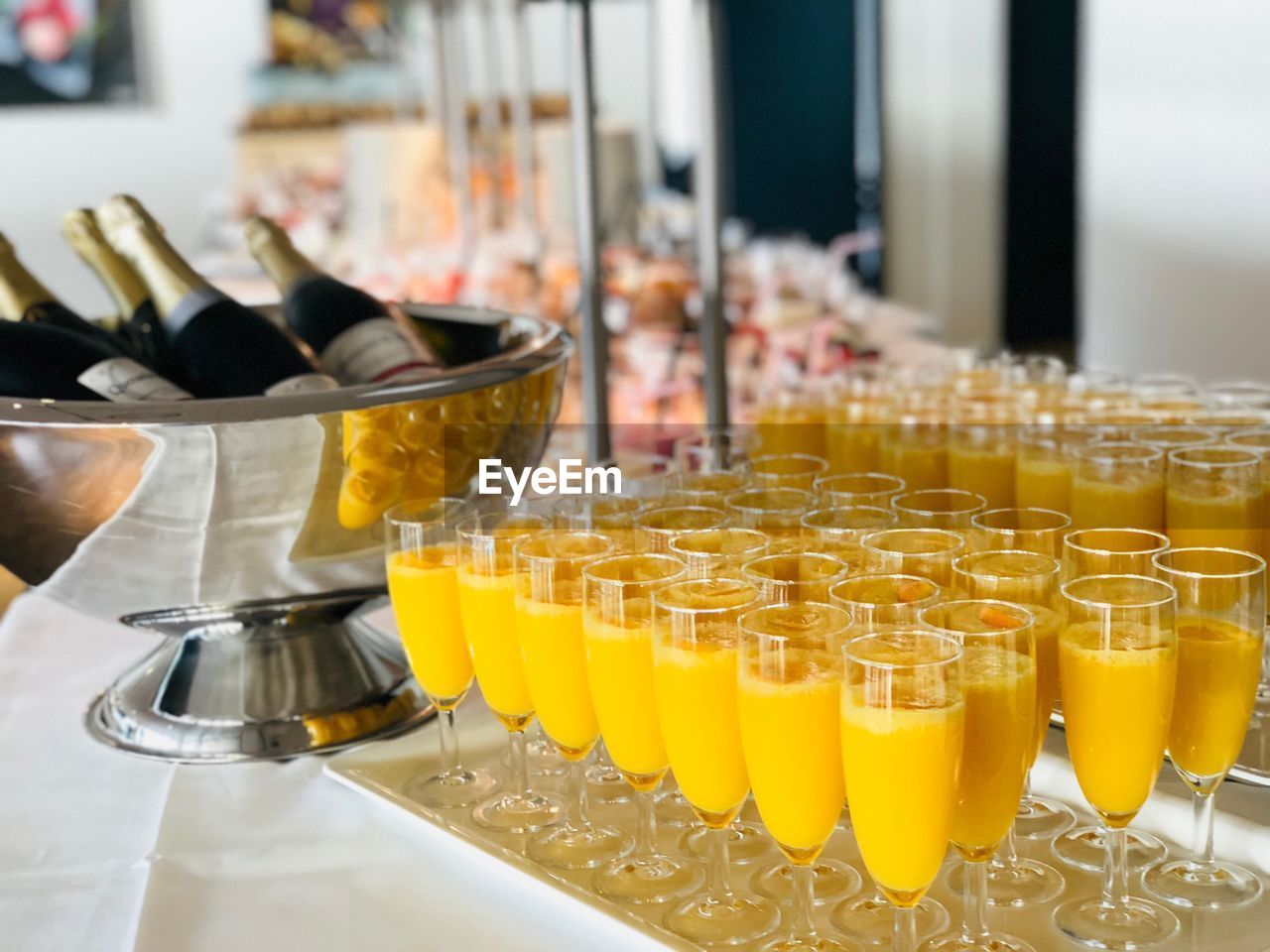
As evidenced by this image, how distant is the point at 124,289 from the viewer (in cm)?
145

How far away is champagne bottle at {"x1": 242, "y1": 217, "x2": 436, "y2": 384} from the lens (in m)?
1.29

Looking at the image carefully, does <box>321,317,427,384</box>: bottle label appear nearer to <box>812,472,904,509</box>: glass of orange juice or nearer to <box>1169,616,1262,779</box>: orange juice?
<box>812,472,904,509</box>: glass of orange juice

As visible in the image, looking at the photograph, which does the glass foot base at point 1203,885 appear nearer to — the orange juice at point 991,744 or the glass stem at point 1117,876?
the glass stem at point 1117,876

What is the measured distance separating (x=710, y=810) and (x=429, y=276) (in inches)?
87.5

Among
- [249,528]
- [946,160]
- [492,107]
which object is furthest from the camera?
[946,160]

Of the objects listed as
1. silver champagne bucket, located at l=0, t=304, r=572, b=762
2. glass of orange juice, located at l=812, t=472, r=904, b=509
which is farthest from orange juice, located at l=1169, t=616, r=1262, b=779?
silver champagne bucket, located at l=0, t=304, r=572, b=762

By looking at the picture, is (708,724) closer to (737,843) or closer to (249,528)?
(737,843)

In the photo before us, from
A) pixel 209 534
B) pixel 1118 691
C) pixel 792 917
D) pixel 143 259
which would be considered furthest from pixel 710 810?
pixel 143 259

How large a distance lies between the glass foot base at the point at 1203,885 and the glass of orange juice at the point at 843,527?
0.91ft

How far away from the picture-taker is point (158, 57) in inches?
351

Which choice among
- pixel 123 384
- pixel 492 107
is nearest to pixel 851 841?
pixel 123 384

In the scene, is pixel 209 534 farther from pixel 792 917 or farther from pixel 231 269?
pixel 231 269

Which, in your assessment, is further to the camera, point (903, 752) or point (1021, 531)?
point (1021, 531)

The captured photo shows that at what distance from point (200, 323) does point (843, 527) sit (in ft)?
2.33
